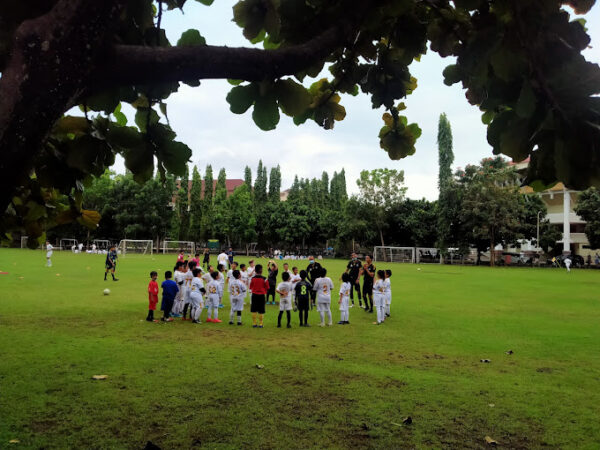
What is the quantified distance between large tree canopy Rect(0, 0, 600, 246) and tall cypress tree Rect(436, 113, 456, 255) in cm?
4387

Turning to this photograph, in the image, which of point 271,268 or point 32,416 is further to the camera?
point 271,268

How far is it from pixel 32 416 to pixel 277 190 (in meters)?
67.3

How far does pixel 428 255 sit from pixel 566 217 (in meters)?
14.6

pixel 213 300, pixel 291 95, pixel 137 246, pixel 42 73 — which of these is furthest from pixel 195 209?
pixel 42 73

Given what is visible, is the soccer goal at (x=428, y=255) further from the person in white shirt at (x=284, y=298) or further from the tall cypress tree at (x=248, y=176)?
the person in white shirt at (x=284, y=298)

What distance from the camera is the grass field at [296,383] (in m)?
4.40

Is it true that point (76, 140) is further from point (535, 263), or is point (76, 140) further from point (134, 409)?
point (535, 263)

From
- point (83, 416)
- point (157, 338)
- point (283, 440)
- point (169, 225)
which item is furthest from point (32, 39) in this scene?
point (169, 225)

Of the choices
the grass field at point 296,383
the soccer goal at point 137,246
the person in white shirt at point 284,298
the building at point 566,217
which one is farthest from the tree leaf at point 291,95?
the soccer goal at point 137,246

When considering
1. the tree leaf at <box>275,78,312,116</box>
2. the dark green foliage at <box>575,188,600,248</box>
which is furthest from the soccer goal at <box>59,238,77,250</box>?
the tree leaf at <box>275,78,312,116</box>

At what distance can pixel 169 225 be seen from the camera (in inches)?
2282

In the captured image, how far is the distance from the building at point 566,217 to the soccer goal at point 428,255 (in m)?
11.4

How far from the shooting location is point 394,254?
50094 millimetres

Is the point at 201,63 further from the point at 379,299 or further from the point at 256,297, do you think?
the point at 379,299
